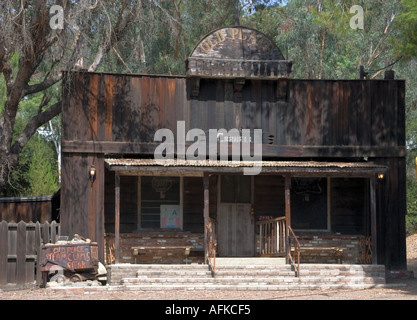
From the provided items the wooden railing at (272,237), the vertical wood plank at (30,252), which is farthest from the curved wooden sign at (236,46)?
the vertical wood plank at (30,252)

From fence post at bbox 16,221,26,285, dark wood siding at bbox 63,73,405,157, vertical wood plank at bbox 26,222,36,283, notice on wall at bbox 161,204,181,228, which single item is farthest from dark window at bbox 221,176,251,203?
fence post at bbox 16,221,26,285

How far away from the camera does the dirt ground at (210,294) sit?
14.7 meters

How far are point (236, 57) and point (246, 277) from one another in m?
6.37

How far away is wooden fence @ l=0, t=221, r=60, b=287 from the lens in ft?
55.5

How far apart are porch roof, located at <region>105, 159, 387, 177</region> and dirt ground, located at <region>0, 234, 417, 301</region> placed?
3207 millimetres

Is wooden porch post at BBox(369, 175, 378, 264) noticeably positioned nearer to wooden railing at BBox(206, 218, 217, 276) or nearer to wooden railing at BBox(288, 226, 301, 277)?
wooden railing at BBox(288, 226, 301, 277)

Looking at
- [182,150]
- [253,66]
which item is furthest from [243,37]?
[182,150]

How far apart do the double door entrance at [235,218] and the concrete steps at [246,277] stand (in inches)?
90.9

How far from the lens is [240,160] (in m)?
19.1

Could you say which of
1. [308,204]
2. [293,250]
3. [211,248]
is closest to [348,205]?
[308,204]

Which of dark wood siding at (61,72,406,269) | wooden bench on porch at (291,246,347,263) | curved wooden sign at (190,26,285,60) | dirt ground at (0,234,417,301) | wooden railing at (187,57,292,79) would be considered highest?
curved wooden sign at (190,26,285,60)

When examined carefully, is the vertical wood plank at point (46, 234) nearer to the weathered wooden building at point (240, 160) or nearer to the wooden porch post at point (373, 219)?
the weathered wooden building at point (240, 160)

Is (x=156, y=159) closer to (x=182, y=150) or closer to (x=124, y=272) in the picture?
(x=182, y=150)

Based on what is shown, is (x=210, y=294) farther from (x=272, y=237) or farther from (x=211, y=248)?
(x=272, y=237)
